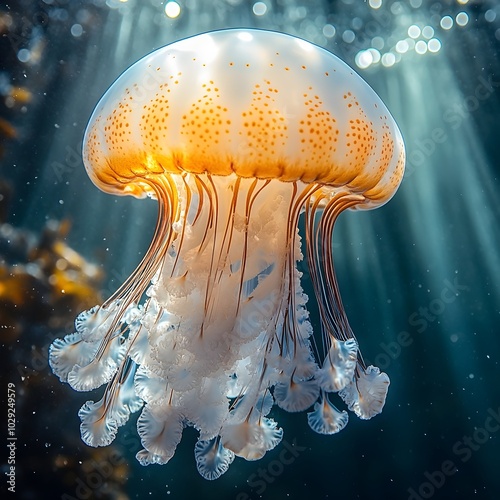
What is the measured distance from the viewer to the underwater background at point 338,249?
3.77 meters

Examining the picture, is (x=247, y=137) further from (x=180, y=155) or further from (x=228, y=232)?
(x=228, y=232)

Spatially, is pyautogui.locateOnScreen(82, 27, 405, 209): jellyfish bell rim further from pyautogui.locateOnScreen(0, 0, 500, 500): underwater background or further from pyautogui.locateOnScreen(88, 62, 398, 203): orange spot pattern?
pyautogui.locateOnScreen(0, 0, 500, 500): underwater background

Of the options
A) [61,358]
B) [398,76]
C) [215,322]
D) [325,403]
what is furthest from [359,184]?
[398,76]

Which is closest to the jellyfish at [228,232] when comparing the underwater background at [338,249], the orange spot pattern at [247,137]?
the orange spot pattern at [247,137]

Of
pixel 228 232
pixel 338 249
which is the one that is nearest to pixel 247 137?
pixel 228 232

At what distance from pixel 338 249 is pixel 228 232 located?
3289 mm

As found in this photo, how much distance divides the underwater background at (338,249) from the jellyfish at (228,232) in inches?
69.6

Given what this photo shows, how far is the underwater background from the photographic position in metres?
3.77

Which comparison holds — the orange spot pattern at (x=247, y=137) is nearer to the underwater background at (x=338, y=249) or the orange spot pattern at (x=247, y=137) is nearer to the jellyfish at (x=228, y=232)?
the jellyfish at (x=228, y=232)

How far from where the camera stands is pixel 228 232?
229 cm

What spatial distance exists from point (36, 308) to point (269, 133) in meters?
2.71

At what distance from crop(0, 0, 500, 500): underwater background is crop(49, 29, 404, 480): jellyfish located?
177 cm

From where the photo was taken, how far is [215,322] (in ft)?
7.04

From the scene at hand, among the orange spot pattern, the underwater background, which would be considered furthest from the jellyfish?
the underwater background
